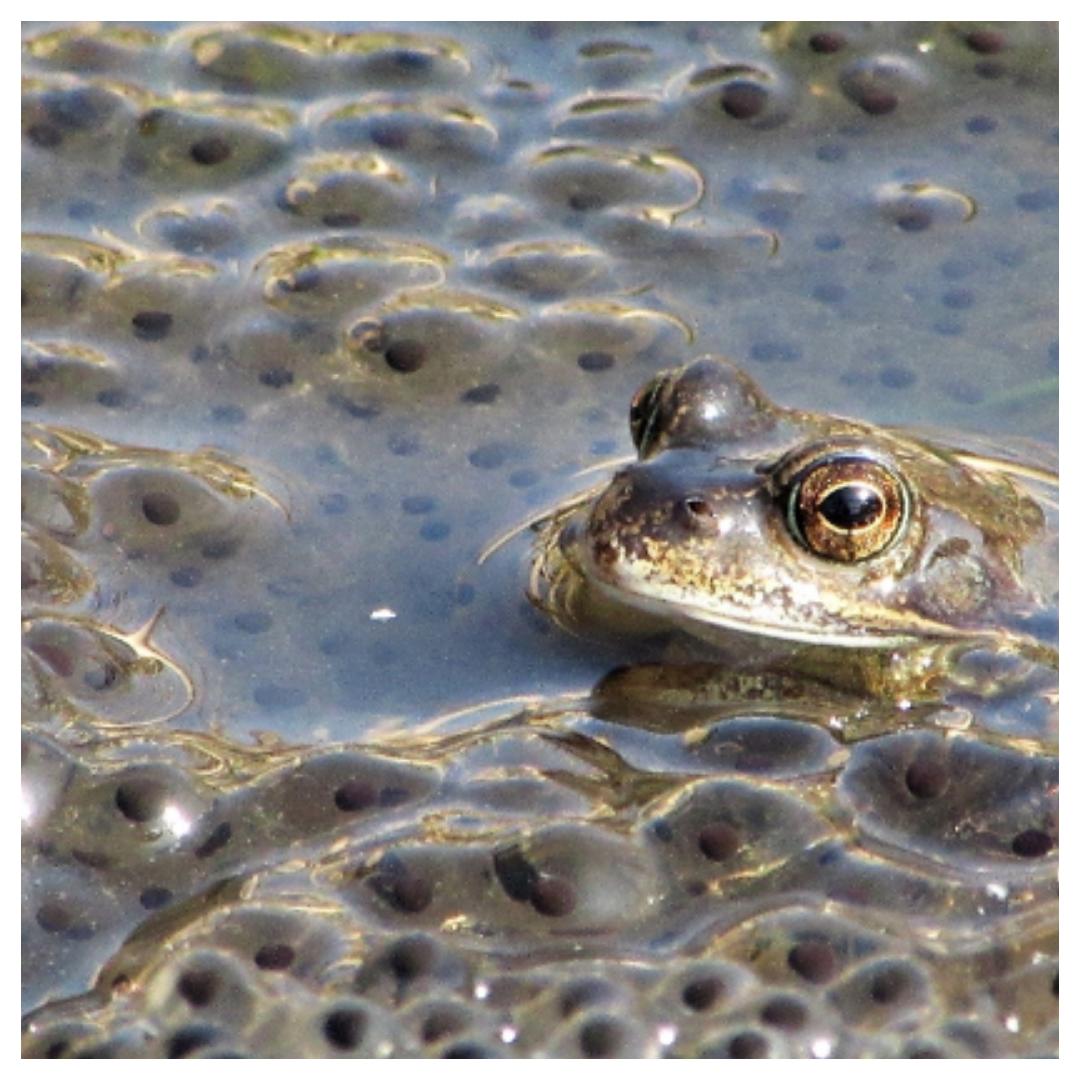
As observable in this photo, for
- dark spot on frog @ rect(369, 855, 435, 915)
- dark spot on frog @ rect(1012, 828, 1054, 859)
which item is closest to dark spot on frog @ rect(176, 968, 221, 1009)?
dark spot on frog @ rect(369, 855, 435, 915)

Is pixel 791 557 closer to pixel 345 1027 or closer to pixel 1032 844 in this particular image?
pixel 1032 844

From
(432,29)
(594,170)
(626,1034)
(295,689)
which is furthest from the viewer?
(432,29)

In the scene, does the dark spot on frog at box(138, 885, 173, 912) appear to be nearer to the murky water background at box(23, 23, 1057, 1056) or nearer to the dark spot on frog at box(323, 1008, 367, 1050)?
the murky water background at box(23, 23, 1057, 1056)

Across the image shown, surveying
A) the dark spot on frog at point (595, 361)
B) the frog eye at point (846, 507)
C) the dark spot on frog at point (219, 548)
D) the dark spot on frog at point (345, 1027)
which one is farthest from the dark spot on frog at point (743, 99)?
the dark spot on frog at point (345, 1027)

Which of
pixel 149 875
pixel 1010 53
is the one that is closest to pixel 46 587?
pixel 149 875

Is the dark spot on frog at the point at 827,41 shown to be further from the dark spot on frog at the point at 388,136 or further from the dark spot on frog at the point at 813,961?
the dark spot on frog at the point at 813,961

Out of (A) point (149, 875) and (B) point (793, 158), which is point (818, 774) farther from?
(B) point (793, 158)

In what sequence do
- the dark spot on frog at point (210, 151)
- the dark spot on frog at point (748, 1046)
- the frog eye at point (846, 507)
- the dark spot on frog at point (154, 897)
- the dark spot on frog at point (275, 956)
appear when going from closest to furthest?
1. the dark spot on frog at point (748, 1046)
2. the dark spot on frog at point (275, 956)
3. the dark spot on frog at point (154, 897)
4. the frog eye at point (846, 507)
5. the dark spot on frog at point (210, 151)
